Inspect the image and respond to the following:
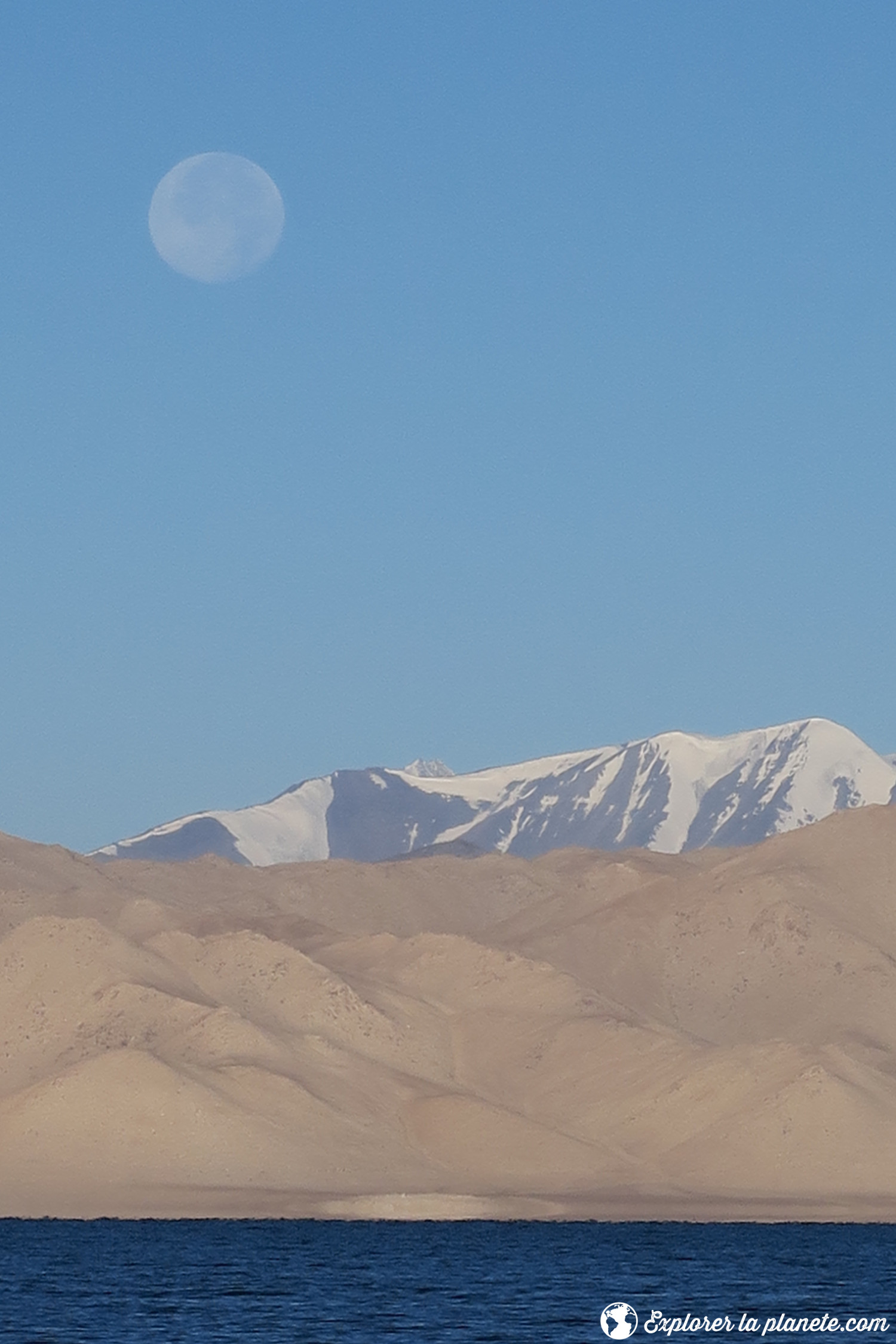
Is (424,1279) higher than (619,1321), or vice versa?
(424,1279)

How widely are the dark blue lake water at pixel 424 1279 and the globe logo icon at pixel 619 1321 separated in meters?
0.25

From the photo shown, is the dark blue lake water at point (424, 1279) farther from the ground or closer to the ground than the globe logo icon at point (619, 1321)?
farther from the ground

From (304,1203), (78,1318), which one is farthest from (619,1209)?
(78,1318)

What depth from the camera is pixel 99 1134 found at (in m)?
193

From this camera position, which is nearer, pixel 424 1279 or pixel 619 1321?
pixel 619 1321

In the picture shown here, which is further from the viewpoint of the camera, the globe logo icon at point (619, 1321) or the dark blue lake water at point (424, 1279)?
the dark blue lake water at point (424, 1279)

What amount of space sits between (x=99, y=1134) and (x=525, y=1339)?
347ft

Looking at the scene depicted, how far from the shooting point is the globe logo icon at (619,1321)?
3711 inches

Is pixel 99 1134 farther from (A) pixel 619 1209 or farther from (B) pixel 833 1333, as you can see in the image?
(B) pixel 833 1333

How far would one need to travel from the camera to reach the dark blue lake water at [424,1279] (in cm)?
9744

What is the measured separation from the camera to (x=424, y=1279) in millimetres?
125062

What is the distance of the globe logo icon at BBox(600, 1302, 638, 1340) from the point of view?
309ft

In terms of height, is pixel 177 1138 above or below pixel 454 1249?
above

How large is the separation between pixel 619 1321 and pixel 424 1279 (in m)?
28.3
